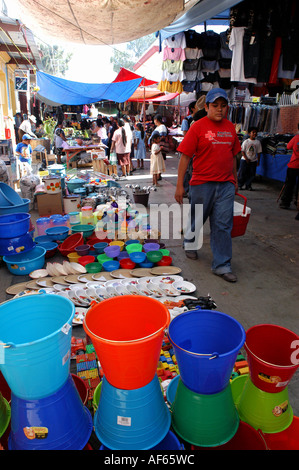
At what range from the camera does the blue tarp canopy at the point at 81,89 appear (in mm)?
10117

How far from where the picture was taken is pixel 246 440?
154cm

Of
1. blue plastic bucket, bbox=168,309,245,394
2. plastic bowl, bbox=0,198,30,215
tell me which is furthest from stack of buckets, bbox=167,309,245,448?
plastic bowl, bbox=0,198,30,215

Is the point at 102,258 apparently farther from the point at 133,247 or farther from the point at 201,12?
the point at 201,12

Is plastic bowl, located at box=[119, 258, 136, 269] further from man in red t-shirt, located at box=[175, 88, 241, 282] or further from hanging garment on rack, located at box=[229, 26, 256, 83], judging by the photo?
hanging garment on rack, located at box=[229, 26, 256, 83]

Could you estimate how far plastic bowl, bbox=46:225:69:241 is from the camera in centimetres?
455

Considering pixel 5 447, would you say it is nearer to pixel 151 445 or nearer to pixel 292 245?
pixel 151 445

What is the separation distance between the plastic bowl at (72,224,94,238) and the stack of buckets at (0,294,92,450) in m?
3.18

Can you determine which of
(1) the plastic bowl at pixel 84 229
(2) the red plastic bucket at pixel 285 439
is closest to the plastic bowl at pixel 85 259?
(1) the plastic bowl at pixel 84 229

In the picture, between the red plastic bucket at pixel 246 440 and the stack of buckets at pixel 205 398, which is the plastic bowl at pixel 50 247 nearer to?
the stack of buckets at pixel 205 398

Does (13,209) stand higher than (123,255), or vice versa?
(13,209)

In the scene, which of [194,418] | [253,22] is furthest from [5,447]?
[253,22]

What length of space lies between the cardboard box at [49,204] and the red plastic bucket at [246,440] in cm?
510

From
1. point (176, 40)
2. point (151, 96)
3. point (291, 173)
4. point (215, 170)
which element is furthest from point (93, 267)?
point (151, 96)

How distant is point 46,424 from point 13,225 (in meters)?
2.72
